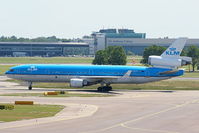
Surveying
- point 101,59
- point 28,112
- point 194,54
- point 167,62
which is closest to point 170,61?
point 167,62

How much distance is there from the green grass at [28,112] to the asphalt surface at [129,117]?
3.75 metres

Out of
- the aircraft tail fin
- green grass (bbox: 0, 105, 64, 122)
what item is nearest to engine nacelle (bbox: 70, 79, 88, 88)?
the aircraft tail fin

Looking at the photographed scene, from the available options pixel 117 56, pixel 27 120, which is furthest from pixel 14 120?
pixel 117 56

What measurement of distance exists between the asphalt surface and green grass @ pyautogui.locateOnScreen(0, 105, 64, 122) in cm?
375

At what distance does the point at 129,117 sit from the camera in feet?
158

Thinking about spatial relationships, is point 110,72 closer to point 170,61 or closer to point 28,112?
point 170,61

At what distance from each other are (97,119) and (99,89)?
35.1 metres

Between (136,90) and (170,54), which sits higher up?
(170,54)

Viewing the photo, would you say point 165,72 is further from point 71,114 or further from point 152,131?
point 152,131

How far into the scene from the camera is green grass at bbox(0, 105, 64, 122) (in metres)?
46.4

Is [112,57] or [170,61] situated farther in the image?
[112,57]

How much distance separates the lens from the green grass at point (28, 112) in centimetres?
4644

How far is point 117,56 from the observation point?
139500 millimetres

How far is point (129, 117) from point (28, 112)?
1022 cm
